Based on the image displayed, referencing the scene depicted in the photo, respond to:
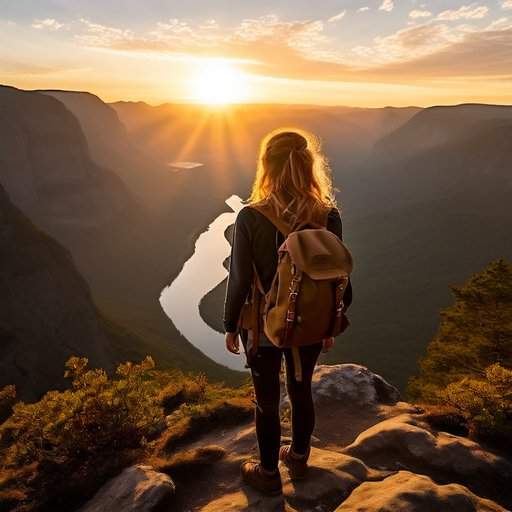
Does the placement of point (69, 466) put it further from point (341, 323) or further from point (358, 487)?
point (341, 323)

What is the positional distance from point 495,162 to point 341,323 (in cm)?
18735

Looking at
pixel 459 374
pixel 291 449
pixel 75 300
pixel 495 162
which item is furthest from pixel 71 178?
pixel 495 162

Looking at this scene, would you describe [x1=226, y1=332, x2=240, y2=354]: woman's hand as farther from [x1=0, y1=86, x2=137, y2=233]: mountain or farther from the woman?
[x1=0, y1=86, x2=137, y2=233]: mountain

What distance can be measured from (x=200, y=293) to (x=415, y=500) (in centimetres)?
8509

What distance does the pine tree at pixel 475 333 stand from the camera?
16516 mm

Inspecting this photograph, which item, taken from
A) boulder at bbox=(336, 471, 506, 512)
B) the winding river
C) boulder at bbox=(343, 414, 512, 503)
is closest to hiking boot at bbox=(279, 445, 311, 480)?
boulder at bbox=(336, 471, 506, 512)

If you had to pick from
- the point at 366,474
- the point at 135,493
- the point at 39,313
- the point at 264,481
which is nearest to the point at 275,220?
the point at 264,481

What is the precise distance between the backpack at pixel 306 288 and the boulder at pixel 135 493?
8.01ft

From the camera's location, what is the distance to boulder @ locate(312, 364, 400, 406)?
8.69m

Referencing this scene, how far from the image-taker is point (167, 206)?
158625 mm

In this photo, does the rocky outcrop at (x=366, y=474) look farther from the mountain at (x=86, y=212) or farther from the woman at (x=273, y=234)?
the mountain at (x=86, y=212)

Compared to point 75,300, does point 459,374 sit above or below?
above

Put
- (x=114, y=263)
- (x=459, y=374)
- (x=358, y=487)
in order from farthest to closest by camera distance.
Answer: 1. (x=114, y=263)
2. (x=459, y=374)
3. (x=358, y=487)

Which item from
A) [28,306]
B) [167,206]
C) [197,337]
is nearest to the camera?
[28,306]
